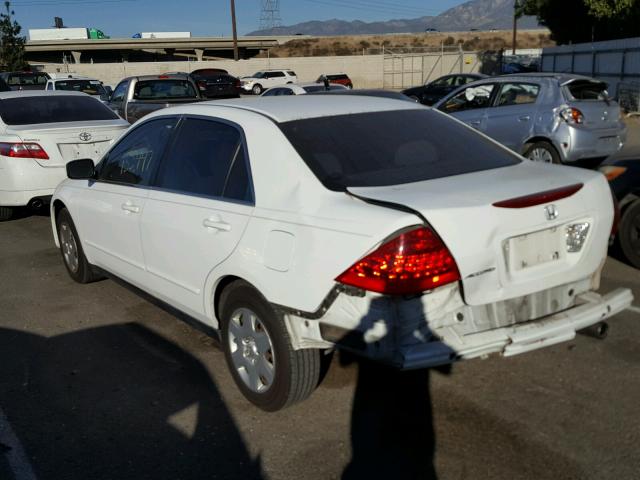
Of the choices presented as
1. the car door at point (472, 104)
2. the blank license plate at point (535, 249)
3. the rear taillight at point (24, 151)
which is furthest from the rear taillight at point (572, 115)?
the rear taillight at point (24, 151)

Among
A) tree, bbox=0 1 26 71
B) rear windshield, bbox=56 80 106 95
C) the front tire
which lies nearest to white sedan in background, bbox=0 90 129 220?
the front tire

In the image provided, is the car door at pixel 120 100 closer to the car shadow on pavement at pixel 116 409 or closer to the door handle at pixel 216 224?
the car shadow on pavement at pixel 116 409

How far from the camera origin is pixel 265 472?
3.15 metres

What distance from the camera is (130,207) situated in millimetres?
4574

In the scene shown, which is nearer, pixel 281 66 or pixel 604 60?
pixel 604 60

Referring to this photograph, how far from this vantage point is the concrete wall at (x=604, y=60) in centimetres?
2148

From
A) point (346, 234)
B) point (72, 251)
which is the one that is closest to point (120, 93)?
point (72, 251)

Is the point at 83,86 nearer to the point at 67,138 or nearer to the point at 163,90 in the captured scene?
the point at 163,90

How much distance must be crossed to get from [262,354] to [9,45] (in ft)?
156

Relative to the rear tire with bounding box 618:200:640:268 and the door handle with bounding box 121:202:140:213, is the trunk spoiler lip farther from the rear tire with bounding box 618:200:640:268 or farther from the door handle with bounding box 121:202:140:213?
the rear tire with bounding box 618:200:640:268

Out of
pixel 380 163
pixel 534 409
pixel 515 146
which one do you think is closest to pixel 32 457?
pixel 380 163

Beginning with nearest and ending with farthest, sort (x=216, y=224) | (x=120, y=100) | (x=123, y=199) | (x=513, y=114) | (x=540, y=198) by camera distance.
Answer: (x=540, y=198) → (x=216, y=224) → (x=123, y=199) → (x=513, y=114) → (x=120, y=100)

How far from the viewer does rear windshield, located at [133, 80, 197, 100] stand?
529 inches

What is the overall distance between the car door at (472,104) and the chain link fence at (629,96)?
11692 mm
